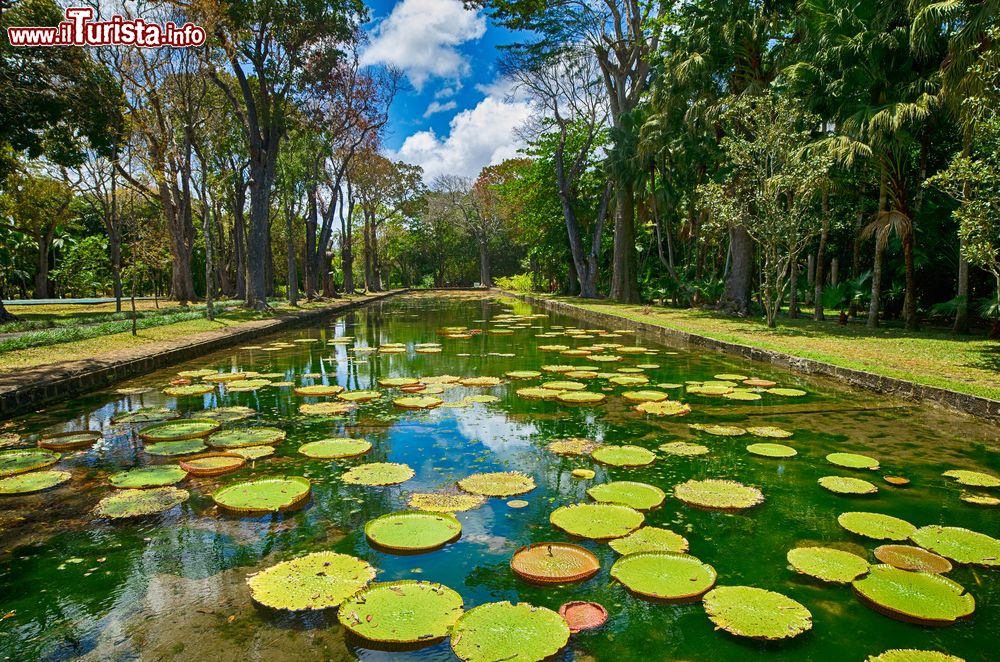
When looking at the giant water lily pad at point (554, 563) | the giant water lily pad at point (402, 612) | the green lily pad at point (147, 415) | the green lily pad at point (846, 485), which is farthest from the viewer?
the green lily pad at point (147, 415)

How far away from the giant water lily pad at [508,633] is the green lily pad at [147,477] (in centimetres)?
237

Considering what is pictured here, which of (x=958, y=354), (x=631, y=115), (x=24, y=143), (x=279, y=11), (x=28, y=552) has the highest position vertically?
(x=279, y=11)

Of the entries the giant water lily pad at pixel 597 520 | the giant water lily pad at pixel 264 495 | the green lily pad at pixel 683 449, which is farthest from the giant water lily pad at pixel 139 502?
the green lily pad at pixel 683 449

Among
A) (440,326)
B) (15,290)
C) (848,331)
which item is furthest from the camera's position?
(15,290)

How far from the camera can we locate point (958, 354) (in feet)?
24.5

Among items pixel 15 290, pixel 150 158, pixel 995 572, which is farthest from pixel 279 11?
pixel 15 290

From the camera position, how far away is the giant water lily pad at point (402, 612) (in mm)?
1956

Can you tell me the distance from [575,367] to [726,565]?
4.99m

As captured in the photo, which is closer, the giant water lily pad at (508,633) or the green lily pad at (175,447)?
the giant water lily pad at (508,633)

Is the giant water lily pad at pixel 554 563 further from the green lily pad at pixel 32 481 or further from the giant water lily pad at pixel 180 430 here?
the giant water lily pad at pixel 180 430

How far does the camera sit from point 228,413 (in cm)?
528

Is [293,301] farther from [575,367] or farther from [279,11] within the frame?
[575,367]

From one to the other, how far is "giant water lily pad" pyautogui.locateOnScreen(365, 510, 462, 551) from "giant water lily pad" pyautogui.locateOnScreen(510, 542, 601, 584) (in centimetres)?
38

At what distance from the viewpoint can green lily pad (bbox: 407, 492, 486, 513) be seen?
309 centimetres
